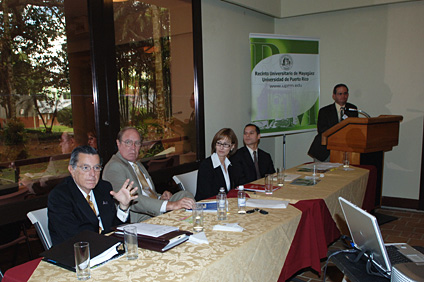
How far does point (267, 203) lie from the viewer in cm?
271

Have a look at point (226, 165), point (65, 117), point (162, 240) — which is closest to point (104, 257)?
point (162, 240)

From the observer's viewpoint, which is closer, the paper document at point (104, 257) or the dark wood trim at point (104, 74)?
the paper document at point (104, 257)

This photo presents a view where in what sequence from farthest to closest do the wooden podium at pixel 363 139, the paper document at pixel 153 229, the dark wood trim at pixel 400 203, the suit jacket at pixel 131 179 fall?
1. the dark wood trim at pixel 400 203
2. the wooden podium at pixel 363 139
3. the suit jacket at pixel 131 179
4. the paper document at pixel 153 229

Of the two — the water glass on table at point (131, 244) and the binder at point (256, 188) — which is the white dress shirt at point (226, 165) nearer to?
the binder at point (256, 188)

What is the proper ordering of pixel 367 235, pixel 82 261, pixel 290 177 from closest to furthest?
pixel 82 261 < pixel 367 235 < pixel 290 177

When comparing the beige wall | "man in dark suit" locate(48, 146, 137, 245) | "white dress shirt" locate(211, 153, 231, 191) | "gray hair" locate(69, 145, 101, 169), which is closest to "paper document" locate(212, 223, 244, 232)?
"man in dark suit" locate(48, 146, 137, 245)

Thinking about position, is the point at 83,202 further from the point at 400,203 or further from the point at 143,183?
the point at 400,203

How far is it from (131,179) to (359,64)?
15.3ft

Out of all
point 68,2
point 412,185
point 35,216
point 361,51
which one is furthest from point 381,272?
point 361,51

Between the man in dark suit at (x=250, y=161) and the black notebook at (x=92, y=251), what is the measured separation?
7.30 ft

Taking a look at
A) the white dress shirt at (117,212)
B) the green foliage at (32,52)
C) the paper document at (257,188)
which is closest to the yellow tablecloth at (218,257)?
the white dress shirt at (117,212)

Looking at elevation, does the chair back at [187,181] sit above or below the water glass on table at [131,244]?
below

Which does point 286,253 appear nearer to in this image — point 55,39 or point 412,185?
point 55,39

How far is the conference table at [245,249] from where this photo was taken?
5.40 feet
